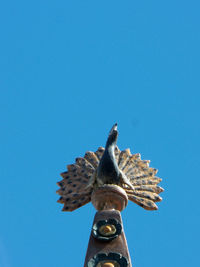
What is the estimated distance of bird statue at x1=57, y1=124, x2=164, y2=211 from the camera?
11055 mm

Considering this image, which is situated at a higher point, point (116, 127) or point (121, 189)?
point (116, 127)

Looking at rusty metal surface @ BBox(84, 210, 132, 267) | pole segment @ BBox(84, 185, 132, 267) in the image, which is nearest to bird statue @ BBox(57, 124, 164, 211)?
pole segment @ BBox(84, 185, 132, 267)

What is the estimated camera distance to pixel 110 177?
10984mm

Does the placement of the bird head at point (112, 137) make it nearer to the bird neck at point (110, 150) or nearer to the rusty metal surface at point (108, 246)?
the bird neck at point (110, 150)

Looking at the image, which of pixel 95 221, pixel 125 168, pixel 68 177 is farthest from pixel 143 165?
pixel 95 221

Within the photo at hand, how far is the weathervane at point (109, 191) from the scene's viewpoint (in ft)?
32.7

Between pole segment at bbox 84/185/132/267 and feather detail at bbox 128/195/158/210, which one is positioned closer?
pole segment at bbox 84/185/132/267

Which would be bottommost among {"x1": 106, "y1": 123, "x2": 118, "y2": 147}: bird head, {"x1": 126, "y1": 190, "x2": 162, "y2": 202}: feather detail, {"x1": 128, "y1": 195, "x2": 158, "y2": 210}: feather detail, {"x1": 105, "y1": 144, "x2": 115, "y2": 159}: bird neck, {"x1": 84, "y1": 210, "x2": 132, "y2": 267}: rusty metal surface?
{"x1": 84, "y1": 210, "x2": 132, "y2": 267}: rusty metal surface

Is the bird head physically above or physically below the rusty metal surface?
above

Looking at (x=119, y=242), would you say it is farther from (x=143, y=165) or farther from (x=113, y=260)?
(x=143, y=165)

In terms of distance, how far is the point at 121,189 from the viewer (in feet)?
35.8

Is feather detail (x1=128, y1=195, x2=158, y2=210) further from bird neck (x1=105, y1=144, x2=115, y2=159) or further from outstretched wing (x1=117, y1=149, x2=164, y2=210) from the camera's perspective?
bird neck (x1=105, y1=144, x2=115, y2=159)

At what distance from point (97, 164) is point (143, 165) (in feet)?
2.40

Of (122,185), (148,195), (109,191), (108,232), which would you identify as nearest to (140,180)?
(148,195)
